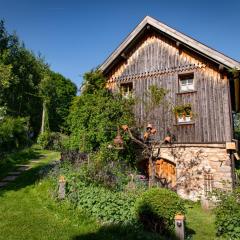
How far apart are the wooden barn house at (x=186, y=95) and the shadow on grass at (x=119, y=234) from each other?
6.27m

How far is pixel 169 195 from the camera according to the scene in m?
9.30

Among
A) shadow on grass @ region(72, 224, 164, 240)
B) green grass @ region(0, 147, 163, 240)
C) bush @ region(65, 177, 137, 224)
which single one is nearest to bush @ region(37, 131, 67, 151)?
green grass @ region(0, 147, 163, 240)

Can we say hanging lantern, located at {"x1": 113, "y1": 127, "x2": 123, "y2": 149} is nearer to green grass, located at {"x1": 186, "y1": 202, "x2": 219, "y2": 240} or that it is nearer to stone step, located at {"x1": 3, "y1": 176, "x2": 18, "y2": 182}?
green grass, located at {"x1": 186, "y1": 202, "x2": 219, "y2": 240}

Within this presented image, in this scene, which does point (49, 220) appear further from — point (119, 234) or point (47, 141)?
point (47, 141)

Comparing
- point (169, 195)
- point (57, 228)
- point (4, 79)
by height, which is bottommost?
point (57, 228)

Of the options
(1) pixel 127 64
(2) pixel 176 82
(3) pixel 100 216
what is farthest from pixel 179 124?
(3) pixel 100 216

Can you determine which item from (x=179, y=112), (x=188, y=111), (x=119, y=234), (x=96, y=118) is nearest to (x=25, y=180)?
(x=96, y=118)

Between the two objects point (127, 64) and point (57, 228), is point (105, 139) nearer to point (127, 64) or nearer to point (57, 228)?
point (127, 64)

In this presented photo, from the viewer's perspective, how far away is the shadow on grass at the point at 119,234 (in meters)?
7.86

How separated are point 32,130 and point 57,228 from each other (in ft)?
89.8

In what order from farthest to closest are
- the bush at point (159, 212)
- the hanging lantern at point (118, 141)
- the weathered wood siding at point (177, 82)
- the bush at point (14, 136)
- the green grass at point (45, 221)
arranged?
the bush at point (14, 136) → the weathered wood siding at point (177, 82) → the hanging lantern at point (118, 141) → the bush at point (159, 212) → the green grass at point (45, 221)

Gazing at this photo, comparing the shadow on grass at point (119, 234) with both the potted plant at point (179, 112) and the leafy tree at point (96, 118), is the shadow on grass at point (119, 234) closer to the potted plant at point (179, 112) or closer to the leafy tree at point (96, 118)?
the leafy tree at point (96, 118)

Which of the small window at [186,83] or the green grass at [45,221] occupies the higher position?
the small window at [186,83]

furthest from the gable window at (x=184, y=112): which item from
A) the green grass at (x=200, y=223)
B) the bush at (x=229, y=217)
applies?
the bush at (x=229, y=217)
